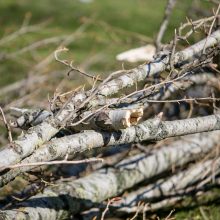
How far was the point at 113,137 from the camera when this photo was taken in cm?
328

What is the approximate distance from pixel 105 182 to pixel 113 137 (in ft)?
3.99

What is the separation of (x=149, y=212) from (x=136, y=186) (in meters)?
0.29

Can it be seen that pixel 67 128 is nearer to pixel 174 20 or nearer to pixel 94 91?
pixel 94 91

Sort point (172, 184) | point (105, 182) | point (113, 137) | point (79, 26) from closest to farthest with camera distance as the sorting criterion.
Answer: point (113, 137), point (105, 182), point (172, 184), point (79, 26)

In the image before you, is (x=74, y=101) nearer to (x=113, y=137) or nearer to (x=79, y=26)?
(x=113, y=137)

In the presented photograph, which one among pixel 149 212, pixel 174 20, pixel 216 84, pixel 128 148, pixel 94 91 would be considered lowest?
pixel 174 20

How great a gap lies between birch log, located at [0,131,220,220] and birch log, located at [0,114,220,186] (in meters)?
0.50

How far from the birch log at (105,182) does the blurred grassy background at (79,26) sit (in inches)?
116

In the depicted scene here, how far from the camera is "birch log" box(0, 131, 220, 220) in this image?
12.2ft

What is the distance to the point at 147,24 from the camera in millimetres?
16922

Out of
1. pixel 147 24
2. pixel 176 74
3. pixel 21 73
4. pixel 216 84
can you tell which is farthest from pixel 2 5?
pixel 176 74

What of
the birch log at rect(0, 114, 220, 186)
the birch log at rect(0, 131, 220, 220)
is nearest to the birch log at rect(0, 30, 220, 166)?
the birch log at rect(0, 114, 220, 186)

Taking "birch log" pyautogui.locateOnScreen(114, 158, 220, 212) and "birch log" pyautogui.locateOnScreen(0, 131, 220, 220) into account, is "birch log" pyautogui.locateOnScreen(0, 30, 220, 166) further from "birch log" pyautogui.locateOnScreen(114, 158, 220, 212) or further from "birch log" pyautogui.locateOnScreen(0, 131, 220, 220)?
"birch log" pyautogui.locateOnScreen(114, 158, 220, 212)

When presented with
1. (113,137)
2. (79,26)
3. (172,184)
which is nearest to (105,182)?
(172,184)
